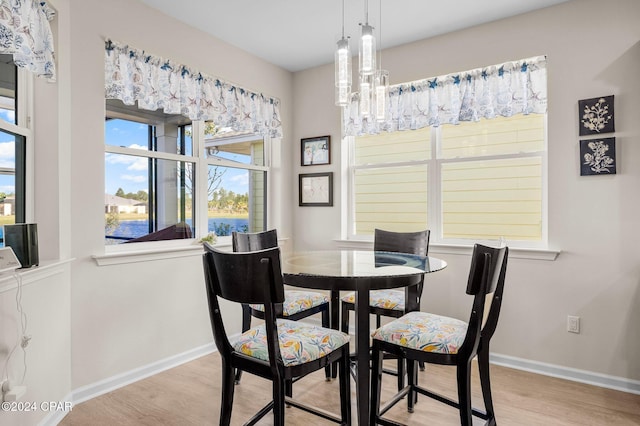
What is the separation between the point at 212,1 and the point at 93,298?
2100 millimetres

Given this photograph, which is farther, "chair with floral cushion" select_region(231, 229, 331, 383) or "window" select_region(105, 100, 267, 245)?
"window" select_region(105, 100, 267, 245)

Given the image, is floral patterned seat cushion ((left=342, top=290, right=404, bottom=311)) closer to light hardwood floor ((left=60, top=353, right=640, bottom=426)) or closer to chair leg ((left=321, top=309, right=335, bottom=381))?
chair leg ((left=321, top=309, right=335, bottom=381))

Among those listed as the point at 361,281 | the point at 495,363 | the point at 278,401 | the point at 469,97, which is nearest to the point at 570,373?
the point at 495,363

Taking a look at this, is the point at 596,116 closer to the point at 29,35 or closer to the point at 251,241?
the point at 251,241

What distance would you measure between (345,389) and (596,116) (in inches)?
93.0

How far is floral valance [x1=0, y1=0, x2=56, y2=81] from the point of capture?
1742 mm

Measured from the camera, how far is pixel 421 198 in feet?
11.2

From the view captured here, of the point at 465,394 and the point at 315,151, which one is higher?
the point at 315,151

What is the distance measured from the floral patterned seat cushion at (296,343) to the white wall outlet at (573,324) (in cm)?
179

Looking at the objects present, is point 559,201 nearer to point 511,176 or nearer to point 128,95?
point 511,176

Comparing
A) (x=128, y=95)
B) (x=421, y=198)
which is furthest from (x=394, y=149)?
(x=128, y=95)

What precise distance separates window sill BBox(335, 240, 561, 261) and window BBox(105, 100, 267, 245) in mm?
937

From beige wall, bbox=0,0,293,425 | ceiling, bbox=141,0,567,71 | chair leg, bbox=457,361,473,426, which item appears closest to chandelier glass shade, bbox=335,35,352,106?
ceiling, bbox=141,0,567,71

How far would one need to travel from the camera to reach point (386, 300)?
258cm
